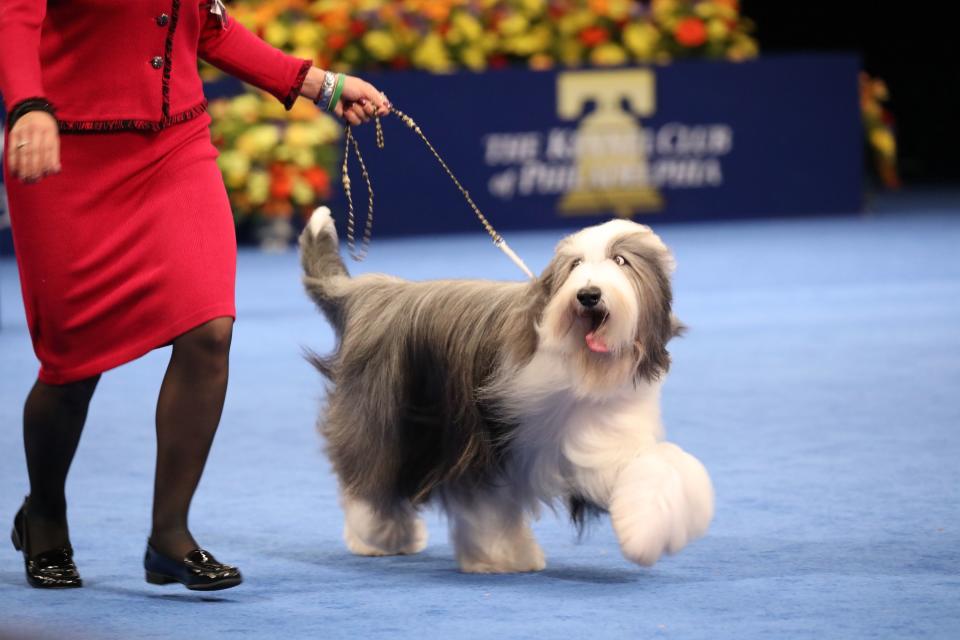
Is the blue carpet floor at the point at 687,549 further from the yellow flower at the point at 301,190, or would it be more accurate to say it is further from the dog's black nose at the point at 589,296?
the yellow flower at the point at 301,190

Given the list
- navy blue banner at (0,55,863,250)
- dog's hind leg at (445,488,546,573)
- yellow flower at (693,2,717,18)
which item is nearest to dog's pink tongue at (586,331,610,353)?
dog's hind leg at (445,488,546,573)

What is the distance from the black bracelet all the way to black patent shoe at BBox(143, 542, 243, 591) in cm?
91

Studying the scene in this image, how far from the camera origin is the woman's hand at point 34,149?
9.96 ft

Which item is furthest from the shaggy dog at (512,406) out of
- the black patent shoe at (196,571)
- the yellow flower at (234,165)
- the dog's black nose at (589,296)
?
the yellow flower at (234,165)

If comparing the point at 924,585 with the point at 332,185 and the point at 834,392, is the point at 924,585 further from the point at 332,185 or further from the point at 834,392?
the point at 332,185

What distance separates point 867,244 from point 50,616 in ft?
29.1

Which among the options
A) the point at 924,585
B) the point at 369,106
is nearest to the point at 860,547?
the point at 924,585

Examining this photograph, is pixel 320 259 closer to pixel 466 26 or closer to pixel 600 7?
pixel 466 26

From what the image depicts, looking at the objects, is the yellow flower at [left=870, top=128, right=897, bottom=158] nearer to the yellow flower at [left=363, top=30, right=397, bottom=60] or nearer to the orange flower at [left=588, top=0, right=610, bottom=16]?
the orange flower at [left=588, top=0, right=610, bottom=16]

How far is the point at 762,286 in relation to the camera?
370 inches

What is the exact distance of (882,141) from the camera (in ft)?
46.2

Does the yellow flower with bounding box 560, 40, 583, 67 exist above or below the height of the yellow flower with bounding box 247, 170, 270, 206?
above

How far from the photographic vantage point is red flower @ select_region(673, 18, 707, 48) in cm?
1315

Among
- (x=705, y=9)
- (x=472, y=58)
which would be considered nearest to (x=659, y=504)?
(x=472, y=58)
